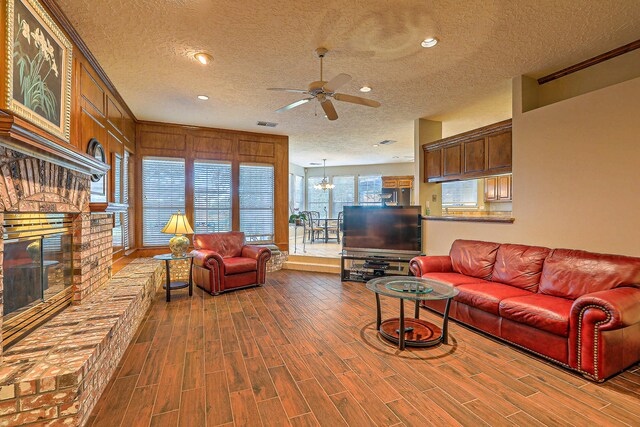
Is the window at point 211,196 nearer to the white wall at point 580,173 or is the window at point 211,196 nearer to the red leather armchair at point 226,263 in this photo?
the red leather armchair at point 226,263

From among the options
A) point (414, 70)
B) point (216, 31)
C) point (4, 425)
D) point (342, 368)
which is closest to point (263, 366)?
point (342, 368)

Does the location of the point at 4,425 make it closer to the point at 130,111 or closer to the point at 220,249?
the point at 220,249

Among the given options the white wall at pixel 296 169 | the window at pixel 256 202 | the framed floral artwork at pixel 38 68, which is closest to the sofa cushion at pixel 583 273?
the framed floral artwork at pixel 38 68

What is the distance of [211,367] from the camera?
247 centimetres

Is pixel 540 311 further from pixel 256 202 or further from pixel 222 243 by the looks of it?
pixel 256 202

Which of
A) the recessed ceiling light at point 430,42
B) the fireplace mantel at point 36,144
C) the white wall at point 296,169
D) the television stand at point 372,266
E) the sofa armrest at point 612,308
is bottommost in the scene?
the television stand at point 372,266

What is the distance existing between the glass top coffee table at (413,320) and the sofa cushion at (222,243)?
9.68 ft

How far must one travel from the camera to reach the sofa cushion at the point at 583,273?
8.45 feet

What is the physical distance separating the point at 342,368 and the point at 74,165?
2.84 meters

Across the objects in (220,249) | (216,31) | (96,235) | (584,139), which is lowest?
(220,249)

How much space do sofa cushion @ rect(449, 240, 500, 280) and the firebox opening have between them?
431 cm

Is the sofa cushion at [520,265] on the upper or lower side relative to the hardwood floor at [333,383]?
upper

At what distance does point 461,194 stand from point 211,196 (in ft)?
22.6

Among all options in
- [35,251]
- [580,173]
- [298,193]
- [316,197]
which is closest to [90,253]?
[35,251]
